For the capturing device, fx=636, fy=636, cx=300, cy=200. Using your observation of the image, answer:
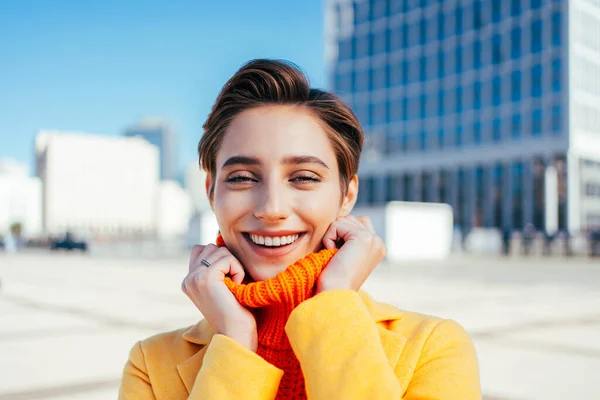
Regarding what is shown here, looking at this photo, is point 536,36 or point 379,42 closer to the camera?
point 536,36

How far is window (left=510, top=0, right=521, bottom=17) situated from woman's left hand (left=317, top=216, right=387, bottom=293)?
64.0m

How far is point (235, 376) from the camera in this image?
155 cm

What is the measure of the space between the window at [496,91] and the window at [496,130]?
1.76 meters

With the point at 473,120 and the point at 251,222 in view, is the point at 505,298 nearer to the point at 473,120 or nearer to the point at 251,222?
the point at 251,222

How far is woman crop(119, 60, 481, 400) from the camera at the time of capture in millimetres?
1568

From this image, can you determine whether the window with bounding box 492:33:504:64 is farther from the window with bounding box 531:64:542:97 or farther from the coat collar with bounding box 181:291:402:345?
the coat collar with bounding box 181:291:402:345

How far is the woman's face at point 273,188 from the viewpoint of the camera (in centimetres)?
178

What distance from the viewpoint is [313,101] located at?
1.87 meters

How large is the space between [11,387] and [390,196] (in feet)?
221

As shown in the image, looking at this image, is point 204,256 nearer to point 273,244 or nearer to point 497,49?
point 273,244

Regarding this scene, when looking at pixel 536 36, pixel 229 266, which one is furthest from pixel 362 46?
pixel 229 266

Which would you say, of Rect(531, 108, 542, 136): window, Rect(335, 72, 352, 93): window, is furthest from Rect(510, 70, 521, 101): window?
Rect(335, 72, 352, 93): window

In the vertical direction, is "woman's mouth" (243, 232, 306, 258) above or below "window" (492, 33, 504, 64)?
below

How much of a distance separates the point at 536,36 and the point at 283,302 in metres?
62.3
